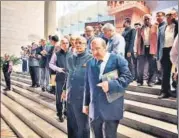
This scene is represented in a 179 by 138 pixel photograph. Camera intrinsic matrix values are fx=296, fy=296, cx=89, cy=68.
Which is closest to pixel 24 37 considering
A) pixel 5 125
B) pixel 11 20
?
pixel 11 20

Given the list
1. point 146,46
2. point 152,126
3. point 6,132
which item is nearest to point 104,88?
point 152,126

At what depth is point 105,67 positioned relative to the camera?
161 cm

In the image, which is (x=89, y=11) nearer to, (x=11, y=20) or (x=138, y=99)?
(x=138, y=99)

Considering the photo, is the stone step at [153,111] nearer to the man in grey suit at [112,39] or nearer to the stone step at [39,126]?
the man in grey suit at [112,39]

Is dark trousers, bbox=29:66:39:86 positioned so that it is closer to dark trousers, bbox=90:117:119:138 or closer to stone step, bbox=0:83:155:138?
stone step, bbox=0:83:155:138

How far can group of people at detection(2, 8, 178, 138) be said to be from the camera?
1617 millimetres

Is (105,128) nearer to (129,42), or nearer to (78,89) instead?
(78,89)

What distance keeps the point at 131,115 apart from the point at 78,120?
0.47 meters

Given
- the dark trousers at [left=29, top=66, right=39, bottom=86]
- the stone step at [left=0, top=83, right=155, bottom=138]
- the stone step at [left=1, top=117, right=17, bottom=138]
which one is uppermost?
the dark trousers at [left=29, top=66, right=39, bottom=86]

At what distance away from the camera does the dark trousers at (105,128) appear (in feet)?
5.38

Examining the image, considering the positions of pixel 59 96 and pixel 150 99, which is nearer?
pixel 150 99

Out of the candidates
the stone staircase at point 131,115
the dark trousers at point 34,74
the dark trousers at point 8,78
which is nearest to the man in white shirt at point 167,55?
the stone staircase at point 131,115

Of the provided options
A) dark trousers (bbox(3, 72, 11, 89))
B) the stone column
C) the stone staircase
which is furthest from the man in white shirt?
dark trousers (bbox(3, 72, 11, 89))

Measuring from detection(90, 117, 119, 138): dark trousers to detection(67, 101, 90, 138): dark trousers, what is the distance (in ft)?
0.88
